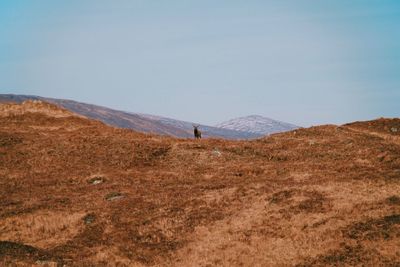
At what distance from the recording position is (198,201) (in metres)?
34.5

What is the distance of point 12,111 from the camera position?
223 ft

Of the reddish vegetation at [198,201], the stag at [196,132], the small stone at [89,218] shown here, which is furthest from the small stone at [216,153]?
the small stone at [89,218]

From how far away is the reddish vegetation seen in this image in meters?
26.1

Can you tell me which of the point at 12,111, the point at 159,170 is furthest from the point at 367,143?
the point at 12,111

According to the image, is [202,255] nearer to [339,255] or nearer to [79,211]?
[339,255]

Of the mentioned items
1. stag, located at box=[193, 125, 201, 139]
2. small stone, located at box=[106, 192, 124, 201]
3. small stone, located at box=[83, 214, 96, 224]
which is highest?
stag, located at box=[193, 125, 201, 139]

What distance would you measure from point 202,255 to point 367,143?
105 feet

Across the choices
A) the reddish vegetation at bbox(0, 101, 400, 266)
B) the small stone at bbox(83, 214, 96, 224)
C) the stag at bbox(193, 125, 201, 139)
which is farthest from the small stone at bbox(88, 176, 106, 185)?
the stag at bbox(193, 125, 201, 139)

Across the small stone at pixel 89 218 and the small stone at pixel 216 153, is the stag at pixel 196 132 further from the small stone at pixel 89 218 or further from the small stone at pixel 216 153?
the small stone at pixel 89 218

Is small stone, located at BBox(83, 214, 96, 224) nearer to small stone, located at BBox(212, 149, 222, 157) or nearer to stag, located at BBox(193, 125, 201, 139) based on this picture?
small stone, located at BBox(212, 149, 222, 157)

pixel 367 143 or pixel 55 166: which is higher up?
pixel 367 143

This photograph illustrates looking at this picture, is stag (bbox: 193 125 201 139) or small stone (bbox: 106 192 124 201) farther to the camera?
stag (bbox: 193 125 201 139)

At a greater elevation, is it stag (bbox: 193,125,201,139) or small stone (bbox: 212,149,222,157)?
stag (bbox: 193,125,201,139)

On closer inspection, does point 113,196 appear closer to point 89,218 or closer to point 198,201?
point 89,218
